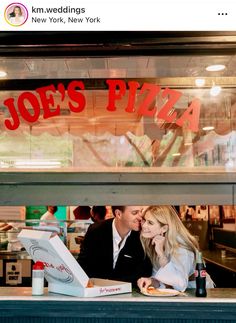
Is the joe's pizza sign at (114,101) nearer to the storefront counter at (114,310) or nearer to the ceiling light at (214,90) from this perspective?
the ceiling light at (214,90)

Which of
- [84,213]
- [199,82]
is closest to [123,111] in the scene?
[199,82]

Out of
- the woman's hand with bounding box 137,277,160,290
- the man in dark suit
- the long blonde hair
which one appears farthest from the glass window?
the woman's hand with bounding box 137,277,160,290

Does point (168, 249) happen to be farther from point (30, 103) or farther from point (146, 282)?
point (30, 103)

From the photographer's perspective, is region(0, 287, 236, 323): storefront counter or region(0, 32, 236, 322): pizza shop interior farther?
region(0, 32, 236, 322): pizza shop interior

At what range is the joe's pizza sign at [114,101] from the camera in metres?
2.64

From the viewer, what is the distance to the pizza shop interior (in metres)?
2.36

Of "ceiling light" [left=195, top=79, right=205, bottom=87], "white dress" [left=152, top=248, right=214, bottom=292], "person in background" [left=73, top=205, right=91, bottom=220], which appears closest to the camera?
"white dress" [left=152, top=248, right=214, bottom=292]

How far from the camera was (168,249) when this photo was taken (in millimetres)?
2656

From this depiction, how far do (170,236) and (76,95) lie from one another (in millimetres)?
1008

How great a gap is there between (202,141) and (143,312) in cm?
120
